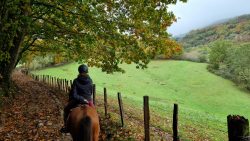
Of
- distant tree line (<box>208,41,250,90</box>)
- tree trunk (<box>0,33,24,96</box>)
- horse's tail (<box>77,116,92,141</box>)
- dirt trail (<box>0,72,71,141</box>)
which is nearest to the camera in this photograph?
horse's tail (<box>77,116,92,141</box>)

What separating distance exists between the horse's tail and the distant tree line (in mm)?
60734

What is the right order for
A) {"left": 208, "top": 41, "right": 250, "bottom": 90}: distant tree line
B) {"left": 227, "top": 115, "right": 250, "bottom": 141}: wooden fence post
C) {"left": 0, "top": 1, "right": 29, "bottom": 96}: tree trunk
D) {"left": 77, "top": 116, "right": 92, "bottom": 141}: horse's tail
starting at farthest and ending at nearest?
1. {"left": 208, "top": 41, "right": 250, "bottom": 90}: distant tree line
2. {"left": 0, "top": 1, "right": 29, "bottom": 96}: tree trunk
3. {"left": 77, "top": 116, "right": 92, "bottom": 141}: horse's tail
4. {"left": 227, "top": 115, "right": 250, "bottom": 141}: wooden fence post

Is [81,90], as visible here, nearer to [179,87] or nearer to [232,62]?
[179,87]

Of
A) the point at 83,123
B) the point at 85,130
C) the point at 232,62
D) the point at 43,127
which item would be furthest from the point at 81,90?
the point at 232,62

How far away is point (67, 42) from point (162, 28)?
9.83m

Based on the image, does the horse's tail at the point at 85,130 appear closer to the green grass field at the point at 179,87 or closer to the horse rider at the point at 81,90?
the horse rider at the point at 81,90

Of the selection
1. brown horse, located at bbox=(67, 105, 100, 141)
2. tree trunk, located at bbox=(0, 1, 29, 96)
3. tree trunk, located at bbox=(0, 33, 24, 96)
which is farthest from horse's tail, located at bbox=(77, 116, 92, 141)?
tree trunk, located at bbox=(0, 33, 24, 96)

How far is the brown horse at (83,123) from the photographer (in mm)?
10852

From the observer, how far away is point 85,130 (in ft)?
35.6

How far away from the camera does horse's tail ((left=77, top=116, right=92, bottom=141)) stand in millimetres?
10820

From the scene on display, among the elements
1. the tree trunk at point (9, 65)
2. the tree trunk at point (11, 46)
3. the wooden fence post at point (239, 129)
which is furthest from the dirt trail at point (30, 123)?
the wooden fence post at point (239, 129)

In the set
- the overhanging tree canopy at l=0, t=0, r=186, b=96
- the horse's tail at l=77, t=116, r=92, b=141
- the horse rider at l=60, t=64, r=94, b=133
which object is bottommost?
the horse's tail at l=77, t=116, r=92, b=141

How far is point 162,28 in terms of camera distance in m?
21.2

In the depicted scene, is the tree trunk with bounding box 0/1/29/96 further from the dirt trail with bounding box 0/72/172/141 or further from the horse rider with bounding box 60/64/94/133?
the horse rider with bounding box 60/64/94/133
